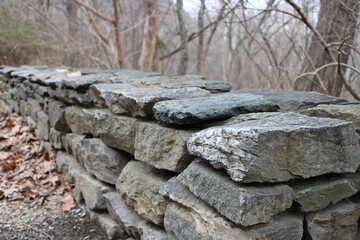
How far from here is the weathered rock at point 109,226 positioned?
2.28 meters

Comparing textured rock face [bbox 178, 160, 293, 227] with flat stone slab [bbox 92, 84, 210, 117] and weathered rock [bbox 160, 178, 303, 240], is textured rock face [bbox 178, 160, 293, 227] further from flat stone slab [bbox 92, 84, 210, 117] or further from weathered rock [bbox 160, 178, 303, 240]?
flat stone slab [bbox 92, 84, 210, 117]

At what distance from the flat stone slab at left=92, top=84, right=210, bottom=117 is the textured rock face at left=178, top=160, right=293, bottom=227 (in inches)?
26.3

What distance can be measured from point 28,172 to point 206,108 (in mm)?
2531

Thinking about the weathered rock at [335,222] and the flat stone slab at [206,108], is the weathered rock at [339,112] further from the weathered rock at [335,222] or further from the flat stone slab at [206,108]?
the weathered rock at [335,222]

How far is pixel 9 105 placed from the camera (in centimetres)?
588

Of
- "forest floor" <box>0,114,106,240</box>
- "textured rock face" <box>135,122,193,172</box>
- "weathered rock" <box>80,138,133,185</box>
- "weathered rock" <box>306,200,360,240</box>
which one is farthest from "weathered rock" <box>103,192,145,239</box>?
"weathered rock" <box>306,200,360,240</box>

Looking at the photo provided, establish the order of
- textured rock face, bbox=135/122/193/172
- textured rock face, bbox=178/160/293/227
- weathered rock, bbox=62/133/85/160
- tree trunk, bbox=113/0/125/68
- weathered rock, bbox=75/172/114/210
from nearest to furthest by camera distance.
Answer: textured rock face, bbox=178/160/293/227 < textured rock face, bbox=135/122/193/172 < weathered rock, bbox=75/172/114/210 < weathered rock, bbox=62/133/85/160 < tree trunk, bbox=113/0/125/68

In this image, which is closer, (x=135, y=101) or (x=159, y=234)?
(x=159, y=234)

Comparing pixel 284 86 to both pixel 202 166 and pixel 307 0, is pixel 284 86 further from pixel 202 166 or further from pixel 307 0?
pixel 202 166

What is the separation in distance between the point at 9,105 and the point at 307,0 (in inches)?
197

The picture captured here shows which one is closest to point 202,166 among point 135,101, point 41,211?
point 135,101

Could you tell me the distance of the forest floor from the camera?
2539 millimetres

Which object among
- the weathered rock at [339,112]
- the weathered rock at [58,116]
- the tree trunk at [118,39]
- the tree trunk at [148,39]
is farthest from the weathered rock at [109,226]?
the tree trunk at [148,39]

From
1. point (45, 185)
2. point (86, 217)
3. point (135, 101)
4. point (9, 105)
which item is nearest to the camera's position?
point (135, 101)
